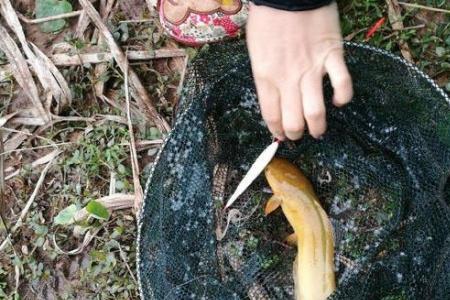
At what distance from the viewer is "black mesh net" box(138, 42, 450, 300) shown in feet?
6.98

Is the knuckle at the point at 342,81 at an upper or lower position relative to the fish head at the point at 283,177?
upper

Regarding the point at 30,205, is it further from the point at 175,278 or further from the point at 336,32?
the point at 336,32

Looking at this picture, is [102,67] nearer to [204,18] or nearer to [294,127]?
[204,18]

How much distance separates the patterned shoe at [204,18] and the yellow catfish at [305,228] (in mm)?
522

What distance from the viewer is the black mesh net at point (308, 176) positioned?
213 centimetres

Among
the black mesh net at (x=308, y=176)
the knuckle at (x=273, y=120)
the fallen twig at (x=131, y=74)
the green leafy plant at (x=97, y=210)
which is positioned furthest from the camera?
the fallen twig at (x=131, y=74)

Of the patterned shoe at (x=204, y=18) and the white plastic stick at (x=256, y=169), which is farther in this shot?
the patterned shoe at (x=204, y=18)

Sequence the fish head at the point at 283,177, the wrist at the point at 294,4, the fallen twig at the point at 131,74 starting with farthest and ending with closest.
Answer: the fallen twig at the point at 131,74, the fish head at the point at 283,177, the wrist at the point at 294,4

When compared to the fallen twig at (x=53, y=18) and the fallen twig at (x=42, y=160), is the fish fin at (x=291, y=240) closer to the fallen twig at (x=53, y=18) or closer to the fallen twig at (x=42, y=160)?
the fallen twig at (x=42, y=160)

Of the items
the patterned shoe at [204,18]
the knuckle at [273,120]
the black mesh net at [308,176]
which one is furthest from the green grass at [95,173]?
the knuckle at [273,120]

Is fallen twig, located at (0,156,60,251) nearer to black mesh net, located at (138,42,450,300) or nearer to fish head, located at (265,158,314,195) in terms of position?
black mesh net, located at (138,42,450,300)

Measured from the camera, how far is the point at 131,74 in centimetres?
261

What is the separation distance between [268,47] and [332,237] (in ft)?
3.29

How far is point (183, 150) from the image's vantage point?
89.0 inches
